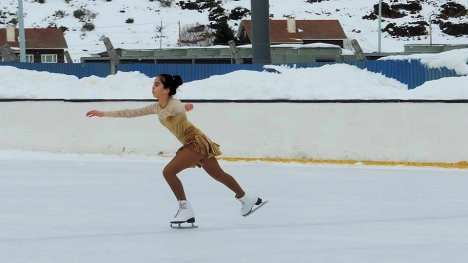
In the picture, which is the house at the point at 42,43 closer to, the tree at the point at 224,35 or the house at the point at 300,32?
the tree at the point at 224,35

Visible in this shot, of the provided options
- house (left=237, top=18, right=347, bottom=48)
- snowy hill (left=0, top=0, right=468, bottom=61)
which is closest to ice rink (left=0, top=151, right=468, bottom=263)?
house (left=237, top=18, right=347, bottom=48)

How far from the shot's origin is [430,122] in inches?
445

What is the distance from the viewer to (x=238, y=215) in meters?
7.43

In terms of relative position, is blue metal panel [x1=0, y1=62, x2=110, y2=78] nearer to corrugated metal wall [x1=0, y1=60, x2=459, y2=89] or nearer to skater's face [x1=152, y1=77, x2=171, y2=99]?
corrugated metal wall [x1=0, y1=60, x2=459, y2=89]

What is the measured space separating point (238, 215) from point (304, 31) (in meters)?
54.6

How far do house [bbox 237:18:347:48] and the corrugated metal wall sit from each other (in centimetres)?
4069

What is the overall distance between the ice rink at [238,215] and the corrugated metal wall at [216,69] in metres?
2.74

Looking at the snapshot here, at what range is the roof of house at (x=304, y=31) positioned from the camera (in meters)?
57.8

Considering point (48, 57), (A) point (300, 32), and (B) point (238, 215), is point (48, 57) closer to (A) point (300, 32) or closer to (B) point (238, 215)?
(A) point (300, 32)

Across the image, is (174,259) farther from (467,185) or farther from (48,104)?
(48,104)

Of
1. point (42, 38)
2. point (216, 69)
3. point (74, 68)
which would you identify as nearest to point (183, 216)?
point (216, 69)

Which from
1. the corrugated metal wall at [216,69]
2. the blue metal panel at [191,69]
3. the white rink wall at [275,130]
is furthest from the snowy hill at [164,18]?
the white rink wall at [275,130]

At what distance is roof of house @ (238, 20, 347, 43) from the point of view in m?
57.8

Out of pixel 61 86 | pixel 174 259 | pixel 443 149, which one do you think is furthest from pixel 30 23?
pixel 174 259
